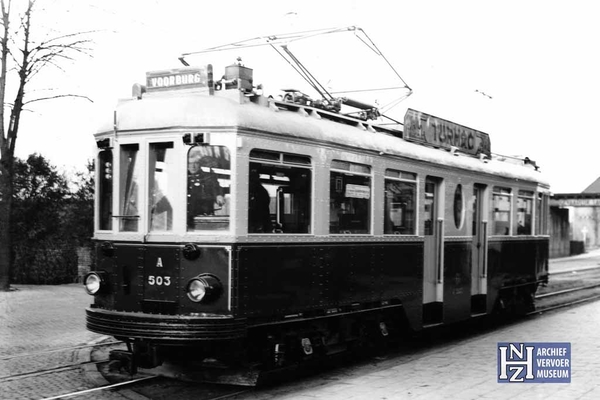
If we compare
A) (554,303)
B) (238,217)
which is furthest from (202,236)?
(554,303)

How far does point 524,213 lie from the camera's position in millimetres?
14875

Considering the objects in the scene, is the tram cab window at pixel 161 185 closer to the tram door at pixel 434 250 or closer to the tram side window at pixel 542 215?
the tram door at pixel 434 250

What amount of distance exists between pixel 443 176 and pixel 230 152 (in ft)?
15.9

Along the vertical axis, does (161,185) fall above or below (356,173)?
below

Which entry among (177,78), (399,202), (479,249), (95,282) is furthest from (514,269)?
(95,282)

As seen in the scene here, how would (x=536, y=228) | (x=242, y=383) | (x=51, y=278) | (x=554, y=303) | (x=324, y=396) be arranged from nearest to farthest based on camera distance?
(x=324, y=396) < (x=242, y=383) < (x=536, y=228) < (x=554, y=303) < (x=51, y=278)

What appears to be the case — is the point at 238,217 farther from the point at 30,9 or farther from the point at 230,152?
the point at 30,9

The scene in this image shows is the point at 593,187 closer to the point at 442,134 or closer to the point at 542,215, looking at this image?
the point at 542,215

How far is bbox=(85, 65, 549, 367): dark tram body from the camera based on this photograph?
7930 millimetres

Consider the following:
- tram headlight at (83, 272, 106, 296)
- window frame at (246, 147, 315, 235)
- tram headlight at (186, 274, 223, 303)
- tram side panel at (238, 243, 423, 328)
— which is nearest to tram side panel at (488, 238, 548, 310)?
tram side panel at (238, 243, 423, 328)

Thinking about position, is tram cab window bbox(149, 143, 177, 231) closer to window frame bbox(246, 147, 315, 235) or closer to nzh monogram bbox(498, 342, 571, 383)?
window frame bbox(246, 147, 315, 235)

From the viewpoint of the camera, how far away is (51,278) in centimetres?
2056

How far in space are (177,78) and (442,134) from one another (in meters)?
5.25

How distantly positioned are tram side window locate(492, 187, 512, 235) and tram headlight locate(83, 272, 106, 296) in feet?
24.7
